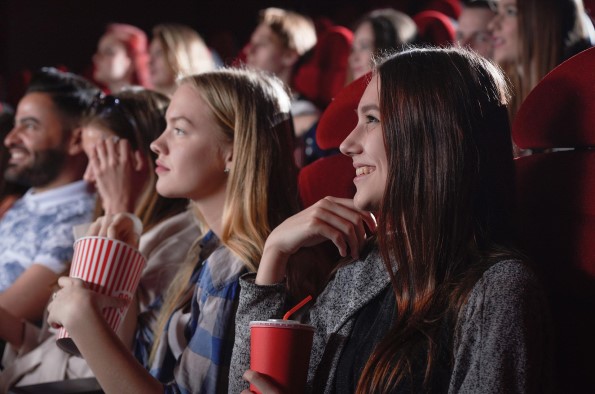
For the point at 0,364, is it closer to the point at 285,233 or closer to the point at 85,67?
the point at 285,233

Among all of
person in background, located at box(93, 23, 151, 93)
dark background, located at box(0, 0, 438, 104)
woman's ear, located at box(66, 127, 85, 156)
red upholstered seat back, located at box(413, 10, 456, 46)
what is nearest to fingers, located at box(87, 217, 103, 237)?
woman's ear, located at box(66, 127, 85, 156)

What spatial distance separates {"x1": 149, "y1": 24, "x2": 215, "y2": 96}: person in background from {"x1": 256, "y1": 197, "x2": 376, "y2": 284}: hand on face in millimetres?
2027

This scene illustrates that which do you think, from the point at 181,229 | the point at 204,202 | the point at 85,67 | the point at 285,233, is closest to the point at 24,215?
the point at 181,229

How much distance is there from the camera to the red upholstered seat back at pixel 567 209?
0.90 metres

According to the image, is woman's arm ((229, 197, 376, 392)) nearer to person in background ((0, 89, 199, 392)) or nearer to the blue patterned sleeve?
the blue patterned sleeve

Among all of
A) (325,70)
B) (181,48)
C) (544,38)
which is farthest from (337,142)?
(181,48)

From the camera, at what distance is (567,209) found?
3.03 feet

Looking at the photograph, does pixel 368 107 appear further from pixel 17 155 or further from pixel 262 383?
pixel 17 155

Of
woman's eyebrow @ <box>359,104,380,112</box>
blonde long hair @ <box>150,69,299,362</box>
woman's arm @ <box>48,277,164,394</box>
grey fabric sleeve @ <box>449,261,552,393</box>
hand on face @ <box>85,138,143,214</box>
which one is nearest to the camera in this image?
grey fabric sleeve @ <box>449,261,552,393</box>

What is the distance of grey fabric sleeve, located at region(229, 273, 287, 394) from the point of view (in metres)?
1.04

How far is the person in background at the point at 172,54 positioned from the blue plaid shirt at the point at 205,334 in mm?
1783

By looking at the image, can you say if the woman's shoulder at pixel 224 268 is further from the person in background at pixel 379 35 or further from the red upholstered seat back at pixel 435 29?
the red upholstered seat back at pixel 435 29

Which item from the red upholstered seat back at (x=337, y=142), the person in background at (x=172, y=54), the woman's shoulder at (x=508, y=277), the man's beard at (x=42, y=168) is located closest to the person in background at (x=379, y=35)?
the person in background at (x=172, y=54)

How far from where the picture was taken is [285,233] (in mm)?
1048
